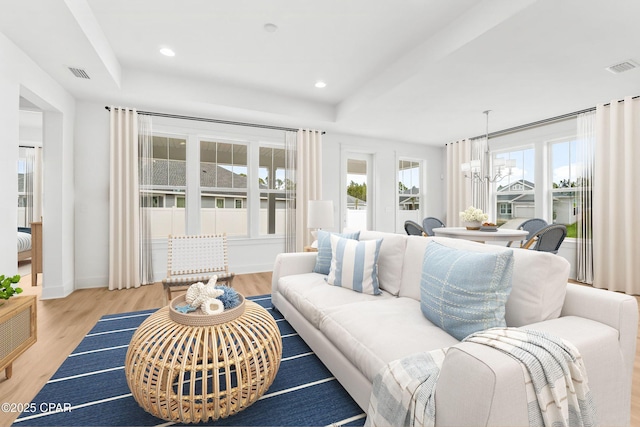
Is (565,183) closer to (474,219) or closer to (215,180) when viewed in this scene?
(474,219)

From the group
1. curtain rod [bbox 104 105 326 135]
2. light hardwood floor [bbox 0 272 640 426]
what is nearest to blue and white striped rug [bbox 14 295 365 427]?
light hardwood floor [bbox 0 272 640 426]

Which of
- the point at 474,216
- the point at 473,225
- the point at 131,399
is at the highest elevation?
the point at 474,216

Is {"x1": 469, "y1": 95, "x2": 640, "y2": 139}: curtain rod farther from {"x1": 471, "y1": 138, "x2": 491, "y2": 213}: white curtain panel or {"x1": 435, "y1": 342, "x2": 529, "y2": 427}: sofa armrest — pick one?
{"x1": 435, "y1": 342, "x2": 529, "y2": 427}: sofa armrest

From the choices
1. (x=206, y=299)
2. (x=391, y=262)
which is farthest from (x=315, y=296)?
(x=206, y=299)

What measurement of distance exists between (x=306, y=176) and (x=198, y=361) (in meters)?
3.71

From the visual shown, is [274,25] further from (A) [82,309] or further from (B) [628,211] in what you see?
(B) [628,211]

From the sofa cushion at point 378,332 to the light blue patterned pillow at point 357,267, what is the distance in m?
0.27

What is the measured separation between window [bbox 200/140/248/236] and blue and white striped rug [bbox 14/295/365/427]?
8.61ft

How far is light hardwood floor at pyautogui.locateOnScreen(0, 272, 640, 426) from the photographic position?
5.54 feet

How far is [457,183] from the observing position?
19.5 ft

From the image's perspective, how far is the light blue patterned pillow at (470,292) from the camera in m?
1.31

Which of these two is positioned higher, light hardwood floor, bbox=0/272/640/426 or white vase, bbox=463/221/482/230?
white vase, bbox=463/221/482/230

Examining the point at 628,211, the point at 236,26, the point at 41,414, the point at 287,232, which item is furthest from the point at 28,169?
the point at 628,211

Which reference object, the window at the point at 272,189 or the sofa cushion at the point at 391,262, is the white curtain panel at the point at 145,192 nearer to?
the window at the point at 272,189
